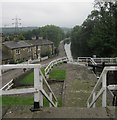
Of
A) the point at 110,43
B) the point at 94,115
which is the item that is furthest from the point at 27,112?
the point at 110,43

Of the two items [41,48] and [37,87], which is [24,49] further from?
[37,87]

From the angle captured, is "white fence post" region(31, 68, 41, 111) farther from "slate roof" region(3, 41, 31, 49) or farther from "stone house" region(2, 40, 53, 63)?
"slate roof" region(3, 41, 31, 49)

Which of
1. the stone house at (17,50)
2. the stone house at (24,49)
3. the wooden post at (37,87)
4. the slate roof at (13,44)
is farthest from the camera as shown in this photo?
the slate roof at (13,44)

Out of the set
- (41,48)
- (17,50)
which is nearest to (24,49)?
(17,50)

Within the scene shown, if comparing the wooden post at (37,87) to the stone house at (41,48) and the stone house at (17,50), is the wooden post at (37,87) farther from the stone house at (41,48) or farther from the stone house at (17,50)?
the stone house at (41,48)

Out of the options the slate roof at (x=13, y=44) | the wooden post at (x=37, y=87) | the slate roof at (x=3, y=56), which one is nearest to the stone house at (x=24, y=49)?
the slate roof at (x=13, y=44)

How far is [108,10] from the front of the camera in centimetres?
3897

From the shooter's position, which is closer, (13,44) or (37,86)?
(37,86)

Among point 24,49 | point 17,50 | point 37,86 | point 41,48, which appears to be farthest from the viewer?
point 41,48

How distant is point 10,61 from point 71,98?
3786cm

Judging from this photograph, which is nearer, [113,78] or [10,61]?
[113,78]

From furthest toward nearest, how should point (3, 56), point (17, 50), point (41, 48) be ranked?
1. point (41, 48)
2. point (17, 50)
3. point (3, 56)

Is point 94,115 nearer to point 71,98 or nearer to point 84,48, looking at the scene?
point 71,98

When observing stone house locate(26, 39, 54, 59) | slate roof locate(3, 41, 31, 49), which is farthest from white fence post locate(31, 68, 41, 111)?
stone house locate(26, 39, 54, 59)
